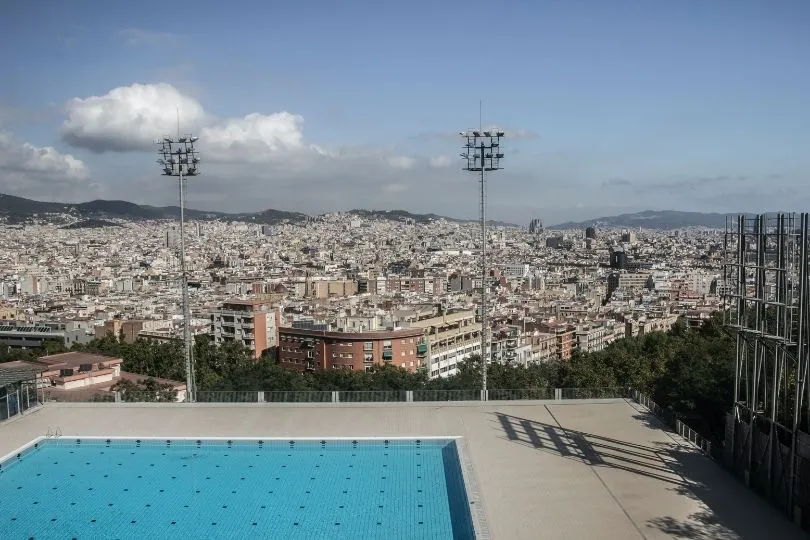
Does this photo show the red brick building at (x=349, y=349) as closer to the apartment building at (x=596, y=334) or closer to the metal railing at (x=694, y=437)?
the apartment building at (x=596, y=334)

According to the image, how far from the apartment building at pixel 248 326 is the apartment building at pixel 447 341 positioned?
25.0ft

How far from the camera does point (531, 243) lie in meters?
135

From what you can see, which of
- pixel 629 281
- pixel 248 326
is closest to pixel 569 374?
pixel 248 326

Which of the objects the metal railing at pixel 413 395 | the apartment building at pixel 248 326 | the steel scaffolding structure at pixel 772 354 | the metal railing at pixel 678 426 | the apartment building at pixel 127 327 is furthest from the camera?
the apartment building at pixel 127 327

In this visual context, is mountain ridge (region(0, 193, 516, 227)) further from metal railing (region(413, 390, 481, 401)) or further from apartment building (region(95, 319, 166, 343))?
metal railing (region(413, 390, 481, 401))

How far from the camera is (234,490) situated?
7738mm

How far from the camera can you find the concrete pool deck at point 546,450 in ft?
20.2

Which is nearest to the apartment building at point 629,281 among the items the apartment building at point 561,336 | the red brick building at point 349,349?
the apartment building at point 561,336

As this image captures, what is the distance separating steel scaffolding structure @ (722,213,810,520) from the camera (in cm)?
630

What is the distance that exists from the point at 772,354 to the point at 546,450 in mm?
2541

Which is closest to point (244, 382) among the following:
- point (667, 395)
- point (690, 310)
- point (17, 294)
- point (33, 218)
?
point (667, 395)

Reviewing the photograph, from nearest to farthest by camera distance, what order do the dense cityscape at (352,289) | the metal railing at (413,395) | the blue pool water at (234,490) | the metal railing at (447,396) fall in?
the blue pool water at (234,490) < the metal railing at (413,395) < the metal railing at (447,396) < the dense cityscape at (352,289)

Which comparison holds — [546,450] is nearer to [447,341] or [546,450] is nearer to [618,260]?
[447,341]

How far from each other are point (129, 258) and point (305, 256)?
23370 millimetres
